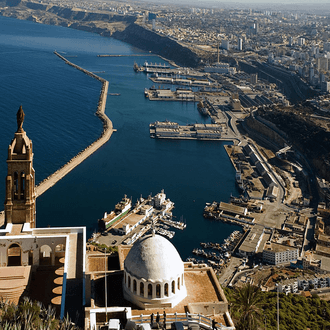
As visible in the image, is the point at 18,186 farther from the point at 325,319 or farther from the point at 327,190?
the point at 327,190

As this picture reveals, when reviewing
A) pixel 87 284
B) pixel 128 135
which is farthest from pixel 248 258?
pixel 128 135

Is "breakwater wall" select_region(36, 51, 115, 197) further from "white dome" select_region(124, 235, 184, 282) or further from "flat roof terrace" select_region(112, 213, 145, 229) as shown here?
"white dome" select_region(124, 235, 184, 282)

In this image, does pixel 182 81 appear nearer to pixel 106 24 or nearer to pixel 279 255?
pixel 279 255

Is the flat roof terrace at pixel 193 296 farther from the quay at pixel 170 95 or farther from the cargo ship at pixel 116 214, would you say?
the quay at pixel 170 95

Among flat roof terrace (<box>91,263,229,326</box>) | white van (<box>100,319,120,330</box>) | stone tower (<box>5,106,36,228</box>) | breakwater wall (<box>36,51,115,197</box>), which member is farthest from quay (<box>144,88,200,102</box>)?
white van (<box>100,319,120,330</box>)

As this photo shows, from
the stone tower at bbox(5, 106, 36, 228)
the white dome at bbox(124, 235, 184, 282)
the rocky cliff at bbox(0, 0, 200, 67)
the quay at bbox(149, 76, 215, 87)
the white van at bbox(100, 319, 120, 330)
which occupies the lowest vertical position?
the quay at bbox(149, 76, 215, 87)

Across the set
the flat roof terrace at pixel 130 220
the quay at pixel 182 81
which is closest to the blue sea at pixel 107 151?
the flat roof terrace at pixel 130 220
